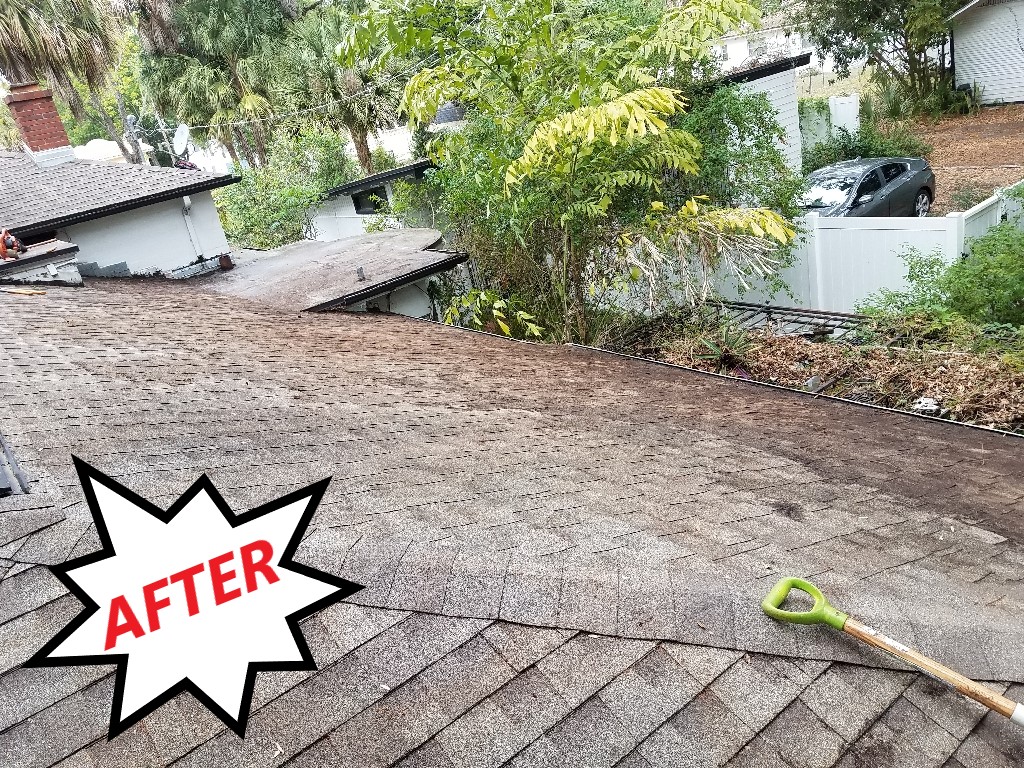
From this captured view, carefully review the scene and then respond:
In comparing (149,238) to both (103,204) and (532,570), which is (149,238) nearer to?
(103,204)

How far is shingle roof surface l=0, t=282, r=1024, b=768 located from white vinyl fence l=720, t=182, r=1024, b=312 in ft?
19.1

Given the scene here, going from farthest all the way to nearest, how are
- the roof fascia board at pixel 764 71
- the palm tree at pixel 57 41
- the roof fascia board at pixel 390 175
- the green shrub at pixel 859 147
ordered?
the green shrub at pixel 859 147
the palm tree at pixel 57 41
the roof fascia board at pixel 390 175
the roof fascia board at pixel 764 71

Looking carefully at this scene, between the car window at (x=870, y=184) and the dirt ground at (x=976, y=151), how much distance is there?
1.96 meters

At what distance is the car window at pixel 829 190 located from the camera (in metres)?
13.6

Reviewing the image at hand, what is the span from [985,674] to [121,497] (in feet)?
8.46

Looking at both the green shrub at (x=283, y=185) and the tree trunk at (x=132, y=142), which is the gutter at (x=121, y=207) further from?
the tree trunk at (x=132, y=142)

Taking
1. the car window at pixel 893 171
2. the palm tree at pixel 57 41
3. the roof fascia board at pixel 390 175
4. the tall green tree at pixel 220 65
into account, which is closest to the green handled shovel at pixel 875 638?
the roof fascia board at pixel 390 175

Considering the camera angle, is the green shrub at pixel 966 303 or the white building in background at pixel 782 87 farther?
the white building in background at pixel 782 87

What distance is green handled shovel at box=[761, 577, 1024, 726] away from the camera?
2.05 metres

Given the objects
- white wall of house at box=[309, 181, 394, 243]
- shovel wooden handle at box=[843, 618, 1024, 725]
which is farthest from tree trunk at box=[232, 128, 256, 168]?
shovel wooden handle at box=[843, 618, 1024, 725]

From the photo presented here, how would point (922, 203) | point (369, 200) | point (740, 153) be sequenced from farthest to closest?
1. point (369, 200)
2. point (922, 203)
3. point (740, 153)

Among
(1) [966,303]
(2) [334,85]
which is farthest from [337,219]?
(1) [966,303]

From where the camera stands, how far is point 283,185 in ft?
68.4

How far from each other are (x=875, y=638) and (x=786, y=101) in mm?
15215
